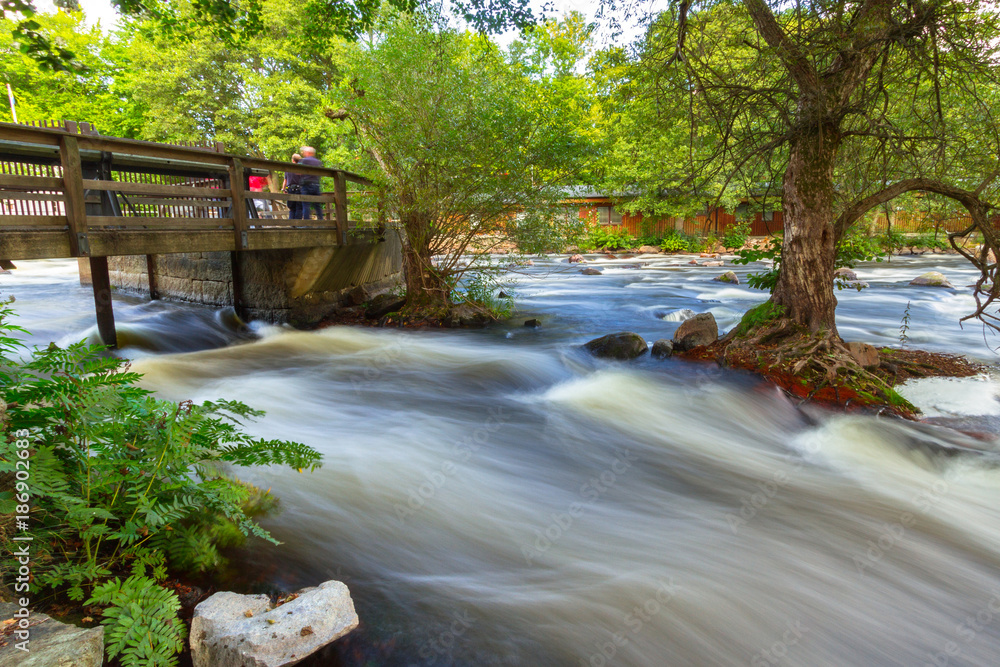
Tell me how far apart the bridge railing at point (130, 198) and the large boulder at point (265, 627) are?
5.05 meters

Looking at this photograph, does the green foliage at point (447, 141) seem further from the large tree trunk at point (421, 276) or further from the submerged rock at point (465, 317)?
the submerged rock at point (465, 317)

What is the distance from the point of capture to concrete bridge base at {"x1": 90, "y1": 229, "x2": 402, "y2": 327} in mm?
10305

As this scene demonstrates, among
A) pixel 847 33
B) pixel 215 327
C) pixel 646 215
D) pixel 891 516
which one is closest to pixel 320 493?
pixel 891 516

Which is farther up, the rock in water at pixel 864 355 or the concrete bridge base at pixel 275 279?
the concrete bridge base at pixel 275 279

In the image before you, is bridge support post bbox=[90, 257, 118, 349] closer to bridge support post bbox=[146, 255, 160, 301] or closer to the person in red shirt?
the person in red shirt

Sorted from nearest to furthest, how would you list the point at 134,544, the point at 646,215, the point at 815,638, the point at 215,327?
the point at 134,544
the point at 815,638
the point at 215,327
the point at 646,215

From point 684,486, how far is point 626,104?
19.5 feet

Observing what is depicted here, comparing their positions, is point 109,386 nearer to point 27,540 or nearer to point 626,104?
point 27,540

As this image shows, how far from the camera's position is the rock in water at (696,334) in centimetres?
861

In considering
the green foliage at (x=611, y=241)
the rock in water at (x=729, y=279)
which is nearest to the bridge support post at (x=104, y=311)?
the rock in water at (x=729, y=279)

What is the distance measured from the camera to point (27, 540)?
2.46 m

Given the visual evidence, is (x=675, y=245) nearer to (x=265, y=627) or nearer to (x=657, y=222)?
(x=657, y=222)

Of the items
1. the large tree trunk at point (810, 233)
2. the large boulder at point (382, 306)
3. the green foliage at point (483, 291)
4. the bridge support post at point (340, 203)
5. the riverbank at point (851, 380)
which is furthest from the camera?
the green foliage at point (483, 291)

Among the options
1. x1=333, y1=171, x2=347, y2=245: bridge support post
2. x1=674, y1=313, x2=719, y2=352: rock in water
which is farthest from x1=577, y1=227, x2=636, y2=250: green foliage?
x1=674, y1=313, x2=719, y2=352: rock in water
